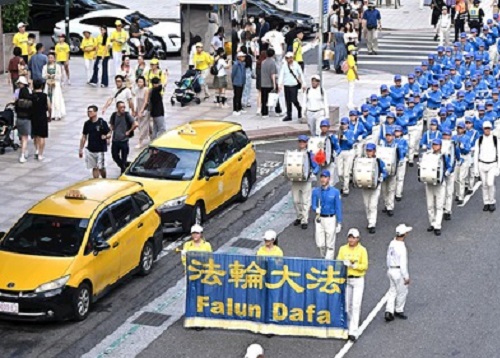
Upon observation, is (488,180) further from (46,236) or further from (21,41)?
(21,41)

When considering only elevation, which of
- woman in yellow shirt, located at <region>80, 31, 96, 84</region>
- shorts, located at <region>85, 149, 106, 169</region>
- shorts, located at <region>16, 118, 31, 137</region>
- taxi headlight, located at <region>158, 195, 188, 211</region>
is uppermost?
woman in yellow shirt, located at <region>80, 31, 96, 84</region>

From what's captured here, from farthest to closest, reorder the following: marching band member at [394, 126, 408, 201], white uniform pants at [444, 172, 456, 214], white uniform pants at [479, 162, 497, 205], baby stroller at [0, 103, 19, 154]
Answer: baby stroller at [0, 103, 19, 154]
white uniform pants at [479, 162, 497, 205]
marching band member at [394, 126, 408, 201]
white uniform pants at [444, 172, 456, 214]

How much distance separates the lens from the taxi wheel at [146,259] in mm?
18672

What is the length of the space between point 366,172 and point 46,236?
612 centimetres

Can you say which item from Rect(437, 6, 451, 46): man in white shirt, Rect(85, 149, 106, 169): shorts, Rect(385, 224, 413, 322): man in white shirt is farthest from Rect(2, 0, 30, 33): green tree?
Rect(385, 224, 413, 322): man in white shirt

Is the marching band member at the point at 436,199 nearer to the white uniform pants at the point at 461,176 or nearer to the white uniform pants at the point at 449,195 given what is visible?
the white uniform pants at the point at 449,195

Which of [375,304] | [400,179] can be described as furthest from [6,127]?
[375,304]

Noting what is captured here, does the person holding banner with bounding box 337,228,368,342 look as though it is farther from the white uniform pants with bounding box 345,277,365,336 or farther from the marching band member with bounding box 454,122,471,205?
the marching band member with bounding box 454,122,471,205

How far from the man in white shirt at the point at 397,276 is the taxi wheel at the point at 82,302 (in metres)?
4.27

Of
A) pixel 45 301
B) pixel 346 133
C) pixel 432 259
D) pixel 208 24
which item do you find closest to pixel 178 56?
pixel 208 24

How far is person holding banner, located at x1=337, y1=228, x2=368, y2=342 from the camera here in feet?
52.6

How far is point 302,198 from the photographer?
21.4m

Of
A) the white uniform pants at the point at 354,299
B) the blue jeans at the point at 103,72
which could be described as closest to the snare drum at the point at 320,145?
the white uniform pants at the point at 354,299

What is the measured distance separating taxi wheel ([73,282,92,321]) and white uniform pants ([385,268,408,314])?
428cm
